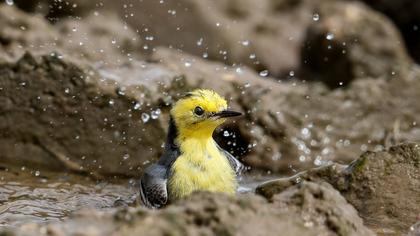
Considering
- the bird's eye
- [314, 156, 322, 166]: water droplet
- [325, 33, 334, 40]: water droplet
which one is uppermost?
[325, 33, 334, 40]: water droplet

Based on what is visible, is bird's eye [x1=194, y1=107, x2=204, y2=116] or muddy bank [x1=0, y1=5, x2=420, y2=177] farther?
muddy bank [x1=0, y1=5, x2=420, y2=177]

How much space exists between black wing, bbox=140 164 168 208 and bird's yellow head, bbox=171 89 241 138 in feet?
1.37

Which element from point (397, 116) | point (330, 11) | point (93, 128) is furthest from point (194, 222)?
point (330, 11)

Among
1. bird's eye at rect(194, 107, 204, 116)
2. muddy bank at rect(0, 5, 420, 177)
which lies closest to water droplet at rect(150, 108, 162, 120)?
muddy bank at rect(0, 5, 420, 177)

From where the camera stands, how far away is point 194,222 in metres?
4.12

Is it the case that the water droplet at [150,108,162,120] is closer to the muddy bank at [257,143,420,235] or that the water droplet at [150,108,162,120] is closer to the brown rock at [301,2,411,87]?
the muddy bank at [257,143,420,235]

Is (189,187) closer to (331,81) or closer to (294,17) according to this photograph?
(331,81)

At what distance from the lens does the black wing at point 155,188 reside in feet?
22.8

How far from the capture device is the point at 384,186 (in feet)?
20.9

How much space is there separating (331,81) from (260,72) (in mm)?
1014

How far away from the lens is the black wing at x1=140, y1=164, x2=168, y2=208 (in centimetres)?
695

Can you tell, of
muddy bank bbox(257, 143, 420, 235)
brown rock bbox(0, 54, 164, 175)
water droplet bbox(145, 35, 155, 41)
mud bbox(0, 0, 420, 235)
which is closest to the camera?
muddy bank bbox(257, 143, 420, 235)

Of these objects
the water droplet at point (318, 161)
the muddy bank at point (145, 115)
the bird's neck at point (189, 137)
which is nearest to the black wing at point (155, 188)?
the bird's neck at point (189, 137)

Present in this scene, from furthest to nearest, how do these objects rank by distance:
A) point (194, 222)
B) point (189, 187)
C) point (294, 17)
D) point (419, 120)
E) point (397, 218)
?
point (294, 17), point (419, 120), point (189, 187), point (397, 218), point (194, 222)
